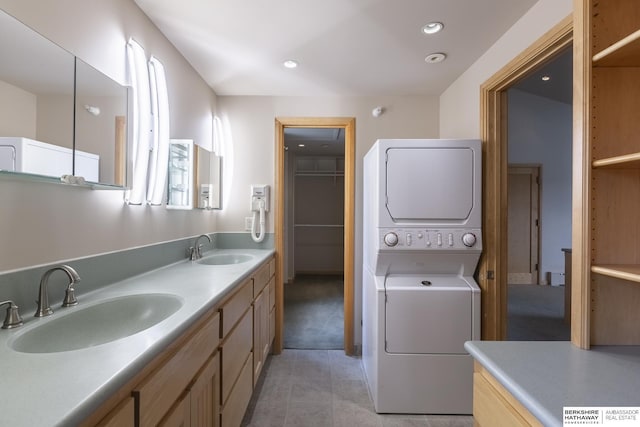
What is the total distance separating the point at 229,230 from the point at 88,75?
1.77 meters

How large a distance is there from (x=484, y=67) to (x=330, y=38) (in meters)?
1.13

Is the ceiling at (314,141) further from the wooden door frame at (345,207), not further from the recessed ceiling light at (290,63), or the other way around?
the recessed ceiling light at (290,63)

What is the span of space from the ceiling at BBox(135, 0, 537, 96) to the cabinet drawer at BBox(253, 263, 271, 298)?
1.58 meters

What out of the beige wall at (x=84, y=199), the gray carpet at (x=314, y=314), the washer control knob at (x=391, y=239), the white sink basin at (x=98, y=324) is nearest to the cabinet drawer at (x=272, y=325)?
the gray carpet at (x=314, y=314)

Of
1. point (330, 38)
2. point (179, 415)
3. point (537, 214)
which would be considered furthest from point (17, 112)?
point (537, 214)

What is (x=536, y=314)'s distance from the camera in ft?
12.2

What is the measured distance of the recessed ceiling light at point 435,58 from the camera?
207cm

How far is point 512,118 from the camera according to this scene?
511cm

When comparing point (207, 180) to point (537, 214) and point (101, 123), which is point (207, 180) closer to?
point (101, 123)

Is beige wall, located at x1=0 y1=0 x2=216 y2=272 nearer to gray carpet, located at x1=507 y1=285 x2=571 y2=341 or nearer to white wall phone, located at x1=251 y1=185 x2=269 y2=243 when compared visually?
white wall phone, located at x1=251 y1=185 x2=269 y2=243

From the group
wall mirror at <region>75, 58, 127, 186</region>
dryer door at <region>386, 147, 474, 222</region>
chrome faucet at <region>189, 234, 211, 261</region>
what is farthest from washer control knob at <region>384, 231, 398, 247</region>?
wall mirror at <region>75, 58, 127, 186</region>

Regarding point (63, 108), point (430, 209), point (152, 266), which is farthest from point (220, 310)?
point (430, 209)

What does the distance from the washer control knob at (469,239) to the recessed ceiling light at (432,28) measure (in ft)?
4.28

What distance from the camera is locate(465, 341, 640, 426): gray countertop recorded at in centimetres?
68
